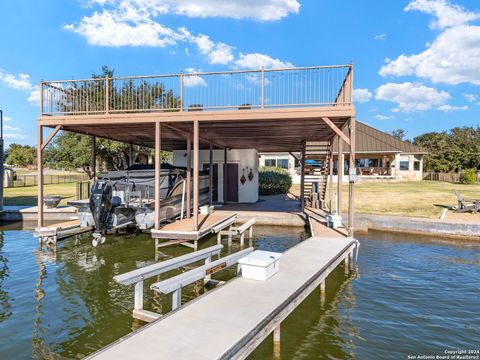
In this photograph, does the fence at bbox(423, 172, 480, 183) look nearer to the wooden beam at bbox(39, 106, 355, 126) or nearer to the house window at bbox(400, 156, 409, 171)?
the house window at bbox(400, 156, 409, 171)

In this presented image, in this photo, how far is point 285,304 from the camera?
13.5 feet

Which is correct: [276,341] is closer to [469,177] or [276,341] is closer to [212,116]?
[212,116]

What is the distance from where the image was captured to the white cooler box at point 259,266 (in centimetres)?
499

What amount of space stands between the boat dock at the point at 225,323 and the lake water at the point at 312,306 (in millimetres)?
599

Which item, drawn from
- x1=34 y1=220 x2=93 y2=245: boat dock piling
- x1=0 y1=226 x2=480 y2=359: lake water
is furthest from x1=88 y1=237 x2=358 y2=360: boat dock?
x1=34 y1=220 x2=93 y2=245: boat dock piling

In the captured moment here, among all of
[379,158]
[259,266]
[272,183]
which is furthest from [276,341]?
[379,158]

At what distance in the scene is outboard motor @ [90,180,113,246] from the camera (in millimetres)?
9047

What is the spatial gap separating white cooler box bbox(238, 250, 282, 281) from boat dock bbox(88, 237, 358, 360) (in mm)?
93

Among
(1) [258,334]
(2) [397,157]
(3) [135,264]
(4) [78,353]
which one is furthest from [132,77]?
(2) [397,157]

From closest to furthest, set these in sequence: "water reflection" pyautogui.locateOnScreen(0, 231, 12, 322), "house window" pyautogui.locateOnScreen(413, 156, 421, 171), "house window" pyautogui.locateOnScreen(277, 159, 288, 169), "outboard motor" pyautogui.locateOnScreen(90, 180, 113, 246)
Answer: "water reflection" pyautogui.locateOnScreen(0, 231, 12, 322) < "outboard motor" pyautogui.locateOnScreen(90, 180, 113, 246) < "house window" pyautogui.locateOnScreen(277, 159, 288, 169) < "house window" pyautogui.locateOnScreen(413, 156, 421, 171)

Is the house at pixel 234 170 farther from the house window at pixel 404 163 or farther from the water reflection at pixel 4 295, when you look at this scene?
the house window at pixel 404 163

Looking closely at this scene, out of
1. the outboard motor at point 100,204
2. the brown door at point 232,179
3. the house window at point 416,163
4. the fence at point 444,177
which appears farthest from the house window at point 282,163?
the outboard motor at point 100,204

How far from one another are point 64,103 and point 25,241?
4624 mm

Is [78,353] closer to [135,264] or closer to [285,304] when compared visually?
[285,304]
